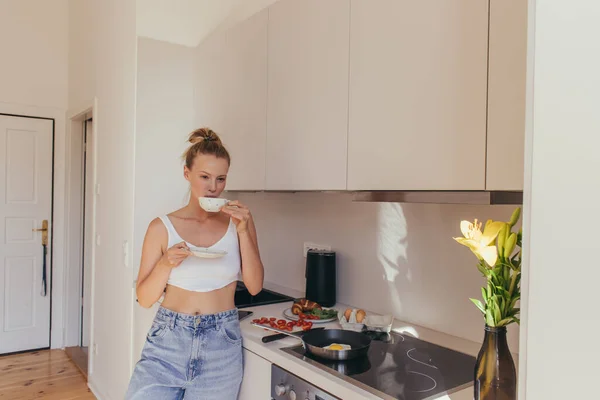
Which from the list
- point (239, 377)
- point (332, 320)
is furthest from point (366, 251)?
point (239, 377)

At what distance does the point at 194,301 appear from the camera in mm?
1610

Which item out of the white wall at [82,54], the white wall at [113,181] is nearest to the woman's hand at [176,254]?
the white wall at [113,181]

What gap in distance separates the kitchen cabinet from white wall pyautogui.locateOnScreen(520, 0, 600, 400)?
3.14 ft

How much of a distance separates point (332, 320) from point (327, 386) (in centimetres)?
55

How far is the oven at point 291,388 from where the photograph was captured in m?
1.25

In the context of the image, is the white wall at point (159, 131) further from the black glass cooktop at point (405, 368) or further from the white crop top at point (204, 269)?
the black glass cooktop at point (405, 368)

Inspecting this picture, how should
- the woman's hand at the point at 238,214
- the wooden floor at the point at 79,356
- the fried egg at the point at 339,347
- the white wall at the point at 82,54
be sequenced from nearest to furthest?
the fried egg at the point at 339,347 < the woman's hand at the point at 238,214 < the white wall at the point at 82,54 < the wooden floor at the point at 79,356

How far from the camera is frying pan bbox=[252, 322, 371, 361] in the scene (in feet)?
4.36

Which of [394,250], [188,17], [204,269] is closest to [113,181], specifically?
[188,17]

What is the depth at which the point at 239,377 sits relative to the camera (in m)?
1.59

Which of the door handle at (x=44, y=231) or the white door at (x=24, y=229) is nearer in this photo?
the white door at (x=24, y=229)

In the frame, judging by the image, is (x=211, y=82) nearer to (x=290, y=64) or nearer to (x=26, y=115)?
(x=290, y=64)

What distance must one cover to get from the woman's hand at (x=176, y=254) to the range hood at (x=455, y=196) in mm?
645

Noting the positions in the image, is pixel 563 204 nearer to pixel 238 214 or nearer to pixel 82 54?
pixel 238 214
